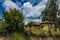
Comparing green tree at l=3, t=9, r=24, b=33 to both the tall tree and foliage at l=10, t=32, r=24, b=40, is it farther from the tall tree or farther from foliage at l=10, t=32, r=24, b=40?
the tall tree

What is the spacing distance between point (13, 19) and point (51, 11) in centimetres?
1525

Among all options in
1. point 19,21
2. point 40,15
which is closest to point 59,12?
point 40,15

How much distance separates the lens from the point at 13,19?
824 inches

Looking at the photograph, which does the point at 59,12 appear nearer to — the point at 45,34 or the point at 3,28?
the point at 45,34

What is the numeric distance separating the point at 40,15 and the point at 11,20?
53.3 ft

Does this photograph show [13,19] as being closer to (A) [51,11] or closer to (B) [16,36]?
(B) [16,36]

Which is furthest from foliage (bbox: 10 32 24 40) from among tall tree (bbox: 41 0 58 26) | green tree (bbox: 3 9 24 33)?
tall tree (bbox: 41 0 58 26)

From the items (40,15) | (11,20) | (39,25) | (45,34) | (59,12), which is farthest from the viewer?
(40,15)

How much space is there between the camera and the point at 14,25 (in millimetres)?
21031

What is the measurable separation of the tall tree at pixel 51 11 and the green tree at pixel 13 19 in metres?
13.3

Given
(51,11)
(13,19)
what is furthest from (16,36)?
(51,11)

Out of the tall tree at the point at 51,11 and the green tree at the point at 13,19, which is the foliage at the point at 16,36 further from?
the tall tree at the point at 51,11

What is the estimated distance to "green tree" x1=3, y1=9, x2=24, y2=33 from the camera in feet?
68.6

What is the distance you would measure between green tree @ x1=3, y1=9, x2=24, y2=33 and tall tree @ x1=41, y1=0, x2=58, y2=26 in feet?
43.5
